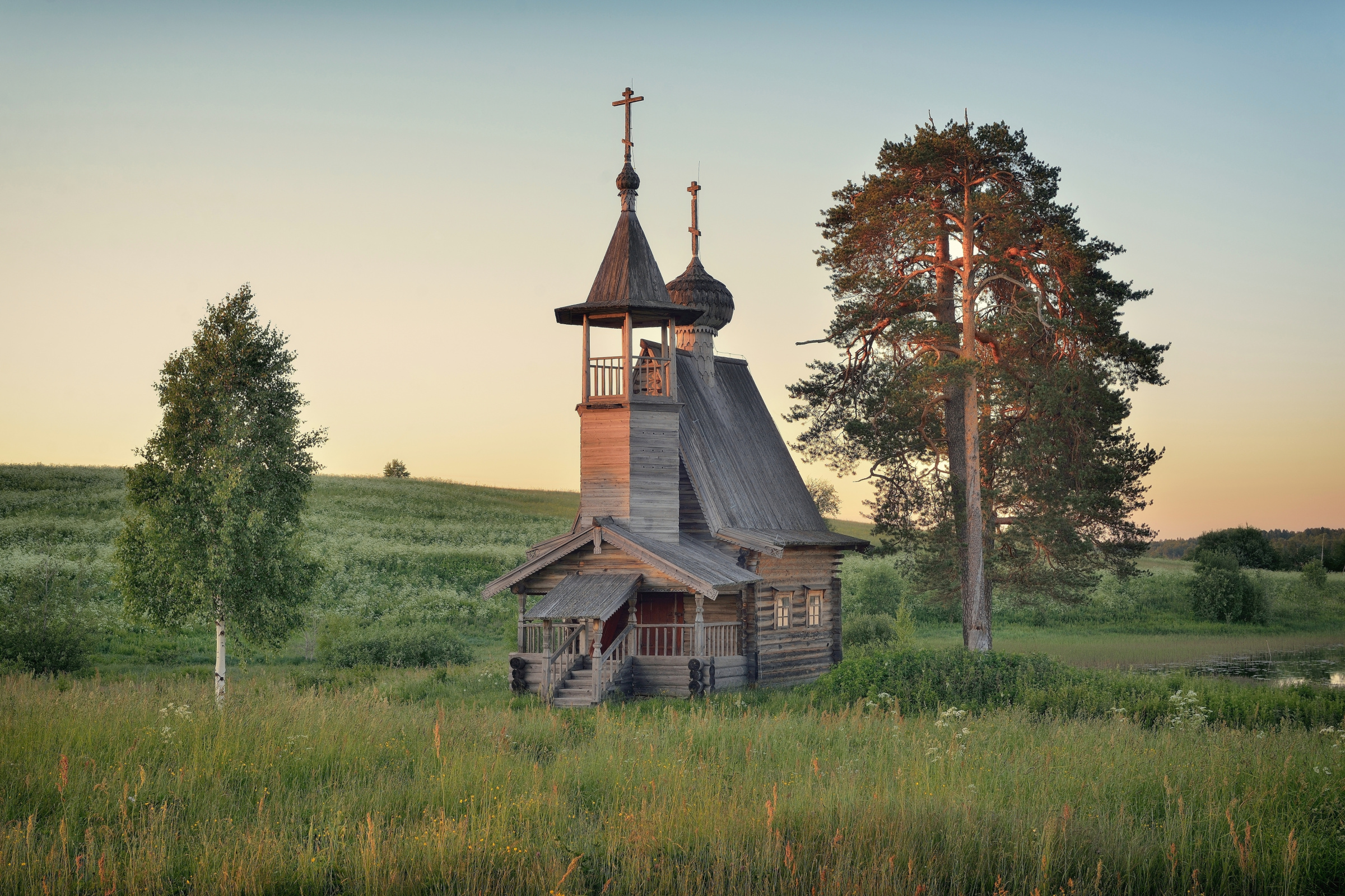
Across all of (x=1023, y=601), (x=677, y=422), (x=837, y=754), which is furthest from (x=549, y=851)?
(x=1023, y=601)

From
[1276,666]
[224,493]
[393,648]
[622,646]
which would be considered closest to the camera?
[224,493]

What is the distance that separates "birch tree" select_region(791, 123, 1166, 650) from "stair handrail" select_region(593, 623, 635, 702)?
9747mm

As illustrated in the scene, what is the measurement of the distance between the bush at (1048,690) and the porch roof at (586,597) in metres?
4.74

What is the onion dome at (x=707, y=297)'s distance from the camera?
33.2 metres

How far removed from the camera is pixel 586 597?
23.3 m

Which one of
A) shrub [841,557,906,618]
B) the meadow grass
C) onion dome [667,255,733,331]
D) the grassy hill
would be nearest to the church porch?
the grassy hill

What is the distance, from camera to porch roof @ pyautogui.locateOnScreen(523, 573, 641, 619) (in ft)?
73.8

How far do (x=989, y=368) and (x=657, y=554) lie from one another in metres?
9.99

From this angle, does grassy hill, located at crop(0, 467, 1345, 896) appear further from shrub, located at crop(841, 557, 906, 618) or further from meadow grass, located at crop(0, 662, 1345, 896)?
shrub, located at crop(841, 557, 906, 618)

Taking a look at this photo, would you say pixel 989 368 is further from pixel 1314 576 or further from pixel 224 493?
pixel 1314 576

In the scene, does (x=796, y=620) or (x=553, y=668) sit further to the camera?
(x=796, y=620)

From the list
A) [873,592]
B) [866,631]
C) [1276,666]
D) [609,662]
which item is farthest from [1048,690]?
[873,592]

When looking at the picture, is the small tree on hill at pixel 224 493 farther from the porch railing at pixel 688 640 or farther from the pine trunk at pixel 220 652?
the porch railing at pixel 688 640

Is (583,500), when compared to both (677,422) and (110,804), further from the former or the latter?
(110,804)
